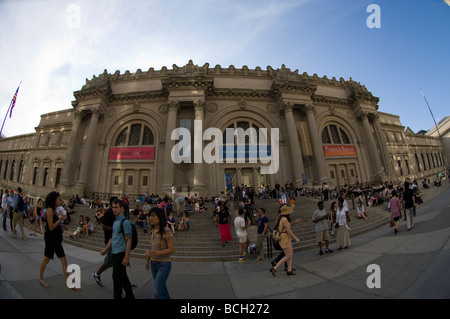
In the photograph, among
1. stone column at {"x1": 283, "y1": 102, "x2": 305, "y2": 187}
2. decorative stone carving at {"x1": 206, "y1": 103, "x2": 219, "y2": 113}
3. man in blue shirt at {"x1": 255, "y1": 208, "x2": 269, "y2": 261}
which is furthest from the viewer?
→ decorative stone carving at {"x1": 206, "y1": 103, "x2": 219, "y2": 113}

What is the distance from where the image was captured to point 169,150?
18.1m

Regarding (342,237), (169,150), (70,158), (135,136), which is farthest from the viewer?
(135,136)

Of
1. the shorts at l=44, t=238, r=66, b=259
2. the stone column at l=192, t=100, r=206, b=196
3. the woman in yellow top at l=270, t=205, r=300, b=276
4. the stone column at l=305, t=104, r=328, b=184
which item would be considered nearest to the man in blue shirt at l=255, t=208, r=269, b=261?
the woman in yellow top at l=270, t=205, r=300, b=276

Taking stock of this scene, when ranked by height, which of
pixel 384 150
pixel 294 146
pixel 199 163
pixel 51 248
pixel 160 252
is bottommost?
pixel 51 248

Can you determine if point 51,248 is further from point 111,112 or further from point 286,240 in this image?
point 111,112

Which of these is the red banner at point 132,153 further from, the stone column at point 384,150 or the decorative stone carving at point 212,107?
the stone column at point 384,150

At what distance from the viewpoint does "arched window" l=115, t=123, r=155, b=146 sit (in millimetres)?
20906

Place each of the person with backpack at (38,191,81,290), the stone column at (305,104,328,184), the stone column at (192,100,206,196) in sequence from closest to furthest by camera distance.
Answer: the person with backpack at (38,191,81,290), the stone column at (192,100,206,196), the stone column at (305,104,328,184)

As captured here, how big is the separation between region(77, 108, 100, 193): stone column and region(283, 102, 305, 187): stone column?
20.4 m

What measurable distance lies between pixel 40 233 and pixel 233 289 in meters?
10.2

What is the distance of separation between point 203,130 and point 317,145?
12.2 meters

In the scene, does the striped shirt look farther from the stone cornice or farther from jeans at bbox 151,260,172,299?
the stone cornice

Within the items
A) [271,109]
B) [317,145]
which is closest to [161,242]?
[317,145]
